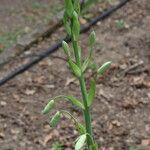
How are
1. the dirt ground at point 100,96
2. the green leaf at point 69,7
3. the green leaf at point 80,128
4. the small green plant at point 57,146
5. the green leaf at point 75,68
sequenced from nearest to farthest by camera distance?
the green leaf at point 69,7 → the green leaf at point 75,68 → the green leaf at point 80,128 → the small green plant at point 57,146 → the dirt ground at point 100,96

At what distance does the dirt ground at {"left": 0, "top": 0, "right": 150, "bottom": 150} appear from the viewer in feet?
13.5

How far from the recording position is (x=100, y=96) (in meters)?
4.66

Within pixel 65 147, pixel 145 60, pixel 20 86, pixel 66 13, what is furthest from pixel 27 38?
pixel 66 13

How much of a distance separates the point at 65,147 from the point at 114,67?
137cm

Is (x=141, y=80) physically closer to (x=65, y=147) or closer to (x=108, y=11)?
(x=65, y=147)

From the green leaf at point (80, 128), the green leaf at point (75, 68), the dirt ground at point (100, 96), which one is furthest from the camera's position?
the dirt ground at point (100, 96)

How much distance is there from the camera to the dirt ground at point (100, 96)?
4.11 m

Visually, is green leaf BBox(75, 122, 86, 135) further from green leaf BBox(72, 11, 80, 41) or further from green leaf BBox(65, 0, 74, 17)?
green leaf BBox(65, 0, 74, 17)

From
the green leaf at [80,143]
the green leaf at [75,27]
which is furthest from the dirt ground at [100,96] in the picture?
the green leaf at [75,27]

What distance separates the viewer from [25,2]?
6.88 meters

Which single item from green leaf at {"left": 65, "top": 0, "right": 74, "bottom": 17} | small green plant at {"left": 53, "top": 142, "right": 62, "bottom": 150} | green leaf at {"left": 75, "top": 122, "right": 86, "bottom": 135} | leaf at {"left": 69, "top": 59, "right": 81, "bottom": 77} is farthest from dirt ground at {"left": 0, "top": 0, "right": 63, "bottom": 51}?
green leaf at {"left": 65, "top": 0, "right": 74, "bottom": 17}

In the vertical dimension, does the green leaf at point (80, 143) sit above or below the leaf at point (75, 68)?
below

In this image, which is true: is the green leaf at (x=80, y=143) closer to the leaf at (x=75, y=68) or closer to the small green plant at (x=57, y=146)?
the leaf at (x=75, y=68)

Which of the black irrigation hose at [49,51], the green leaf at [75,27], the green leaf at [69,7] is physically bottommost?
the green leaf at [75,27]
